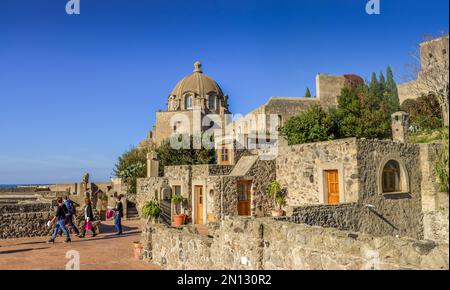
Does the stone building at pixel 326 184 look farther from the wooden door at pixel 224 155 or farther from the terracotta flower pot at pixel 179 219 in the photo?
the terracotta flower pot at pixel 179 219

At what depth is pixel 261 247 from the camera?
6738mm

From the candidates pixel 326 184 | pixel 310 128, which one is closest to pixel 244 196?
pixel 326 184

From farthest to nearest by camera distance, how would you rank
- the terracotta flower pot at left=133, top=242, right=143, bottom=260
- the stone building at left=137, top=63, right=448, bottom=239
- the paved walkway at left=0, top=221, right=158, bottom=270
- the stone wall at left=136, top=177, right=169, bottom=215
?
the stone wall at left=136, top=177, right=169, bottom=215 < the stone building at left=137, top=63, right=448, bottom=239 < the terracotta flower pot at left=133, top=242, right=143, bottom=260 < the paved walkway at left=0, top=221, right=158, bottom=270

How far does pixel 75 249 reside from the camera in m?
12.0

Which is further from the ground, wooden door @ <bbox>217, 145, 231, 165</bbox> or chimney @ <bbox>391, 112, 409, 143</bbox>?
chimney @ <bbox>391, 112, 409, 143</bbox>

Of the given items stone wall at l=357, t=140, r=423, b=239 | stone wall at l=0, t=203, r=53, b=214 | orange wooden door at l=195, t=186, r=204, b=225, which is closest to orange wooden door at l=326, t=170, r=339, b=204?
stone wall at l=357, t=140, r=423, b=239

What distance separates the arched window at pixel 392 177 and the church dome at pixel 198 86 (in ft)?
121

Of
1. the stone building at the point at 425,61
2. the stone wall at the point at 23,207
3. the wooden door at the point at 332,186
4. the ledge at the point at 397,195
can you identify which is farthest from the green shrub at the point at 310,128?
the stone wall at the point at 23,207

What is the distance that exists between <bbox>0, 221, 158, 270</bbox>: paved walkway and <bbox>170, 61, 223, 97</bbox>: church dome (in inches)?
1481

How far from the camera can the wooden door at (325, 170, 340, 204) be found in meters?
15.7

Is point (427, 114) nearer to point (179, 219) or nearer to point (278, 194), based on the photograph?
point (278, 194)

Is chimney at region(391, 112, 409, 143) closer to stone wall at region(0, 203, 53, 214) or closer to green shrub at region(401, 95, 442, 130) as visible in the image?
green shrub at region(401, 95, 442, 130)
